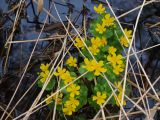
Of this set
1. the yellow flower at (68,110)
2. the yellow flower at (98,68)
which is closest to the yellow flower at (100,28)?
the yellow flower at (98,68)

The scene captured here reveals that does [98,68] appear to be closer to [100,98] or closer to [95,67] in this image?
[95,67]

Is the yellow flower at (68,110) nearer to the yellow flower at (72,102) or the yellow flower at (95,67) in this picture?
the yellow flower at (72,102)

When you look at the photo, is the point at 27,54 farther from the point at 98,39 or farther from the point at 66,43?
the point at 98,39

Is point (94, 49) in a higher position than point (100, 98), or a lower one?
higher

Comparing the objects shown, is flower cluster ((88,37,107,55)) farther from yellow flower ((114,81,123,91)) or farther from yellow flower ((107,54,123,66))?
yellow flower ((114,81,123,91))

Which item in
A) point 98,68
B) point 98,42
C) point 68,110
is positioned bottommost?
point 68,110

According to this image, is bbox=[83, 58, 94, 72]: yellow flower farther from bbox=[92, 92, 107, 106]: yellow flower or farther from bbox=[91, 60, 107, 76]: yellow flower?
bbox=[92, 92, 107, 106]: yellow flower

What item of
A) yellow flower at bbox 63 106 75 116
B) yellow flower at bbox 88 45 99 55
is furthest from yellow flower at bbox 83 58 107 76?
yellow flower at bbox 63 106 75 116

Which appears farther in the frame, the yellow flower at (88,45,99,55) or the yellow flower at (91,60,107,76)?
the yellow flower at (88,45,99,55)

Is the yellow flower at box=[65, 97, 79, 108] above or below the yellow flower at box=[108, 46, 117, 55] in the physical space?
below

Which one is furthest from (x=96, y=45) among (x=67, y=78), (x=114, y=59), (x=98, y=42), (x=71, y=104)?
(x=71, y=104)

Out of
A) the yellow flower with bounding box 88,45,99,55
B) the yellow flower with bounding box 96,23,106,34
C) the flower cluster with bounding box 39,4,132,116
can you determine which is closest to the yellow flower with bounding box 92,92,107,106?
the flower cluster with bounding box 39,4,132,116

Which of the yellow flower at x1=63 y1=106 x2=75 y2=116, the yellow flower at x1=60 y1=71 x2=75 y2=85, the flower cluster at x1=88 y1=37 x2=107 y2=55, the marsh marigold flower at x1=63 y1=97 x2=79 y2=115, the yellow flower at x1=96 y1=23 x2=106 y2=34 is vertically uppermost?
the yellow flower at x1=96 y1=23 x2=106 y2=34
